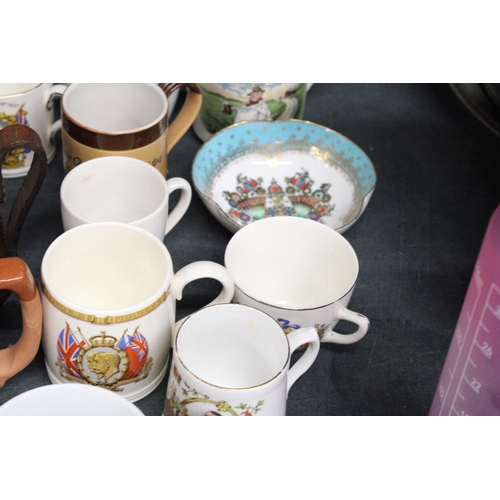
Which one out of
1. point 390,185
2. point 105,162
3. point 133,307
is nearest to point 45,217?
point 105,162

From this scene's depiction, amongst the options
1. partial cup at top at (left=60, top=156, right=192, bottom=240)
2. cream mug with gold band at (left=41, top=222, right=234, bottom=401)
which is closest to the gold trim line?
cream mug with gold band at (left=41, top=222, right=234, bottom=401)

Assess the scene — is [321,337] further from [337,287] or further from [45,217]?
[45,217]

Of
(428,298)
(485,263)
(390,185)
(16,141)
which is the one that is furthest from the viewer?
(390,185)

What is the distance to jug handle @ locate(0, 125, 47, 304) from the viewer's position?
0.47 m

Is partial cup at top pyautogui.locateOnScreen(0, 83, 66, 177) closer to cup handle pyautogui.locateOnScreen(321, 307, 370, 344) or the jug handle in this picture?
the jug handle

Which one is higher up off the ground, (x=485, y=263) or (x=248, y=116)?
(x=485, y=263)

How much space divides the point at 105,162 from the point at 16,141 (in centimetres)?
10

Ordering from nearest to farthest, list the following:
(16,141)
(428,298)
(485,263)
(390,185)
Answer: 1. (485,263)
2. (16,141)
3. (428,298)
4. (390,185)

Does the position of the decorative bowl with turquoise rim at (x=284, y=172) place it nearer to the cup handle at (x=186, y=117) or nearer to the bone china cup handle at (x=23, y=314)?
the cup handle at (x=186, y=117)

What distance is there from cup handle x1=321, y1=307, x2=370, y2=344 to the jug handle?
8.8 inches

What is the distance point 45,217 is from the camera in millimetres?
604

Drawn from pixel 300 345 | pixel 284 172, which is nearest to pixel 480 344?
pixel 300 345

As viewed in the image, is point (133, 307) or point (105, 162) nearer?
point (133, 307)

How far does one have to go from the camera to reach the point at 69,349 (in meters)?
0.45
